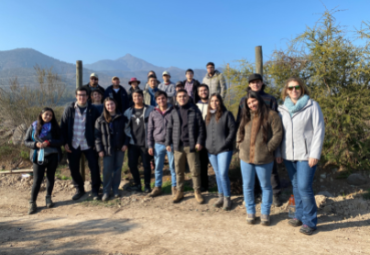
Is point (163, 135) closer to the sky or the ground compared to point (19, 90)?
closer to the ground

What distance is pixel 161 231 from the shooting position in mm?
4031

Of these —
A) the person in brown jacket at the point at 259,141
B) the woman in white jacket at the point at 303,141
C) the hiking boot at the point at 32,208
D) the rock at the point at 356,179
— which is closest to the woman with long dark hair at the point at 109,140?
the hiking boot at the point at 32,208

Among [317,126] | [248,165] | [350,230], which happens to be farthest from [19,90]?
[350,230]

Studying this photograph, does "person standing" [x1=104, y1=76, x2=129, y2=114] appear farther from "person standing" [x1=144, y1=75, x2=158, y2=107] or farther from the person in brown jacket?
the person in brown jacket

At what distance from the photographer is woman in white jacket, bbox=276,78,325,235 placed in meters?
3.63

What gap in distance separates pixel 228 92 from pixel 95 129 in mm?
3730

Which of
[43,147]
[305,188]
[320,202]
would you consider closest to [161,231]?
[305,188]

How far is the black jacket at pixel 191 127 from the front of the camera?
4996 millimetres

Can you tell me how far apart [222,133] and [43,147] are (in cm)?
359

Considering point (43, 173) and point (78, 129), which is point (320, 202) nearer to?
point (78, 129)

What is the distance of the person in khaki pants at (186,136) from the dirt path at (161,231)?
73 centimetres

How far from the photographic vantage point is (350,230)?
4051mm

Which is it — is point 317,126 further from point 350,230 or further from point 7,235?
point 7,235

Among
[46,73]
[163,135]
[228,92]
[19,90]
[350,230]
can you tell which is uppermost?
[46,73]
